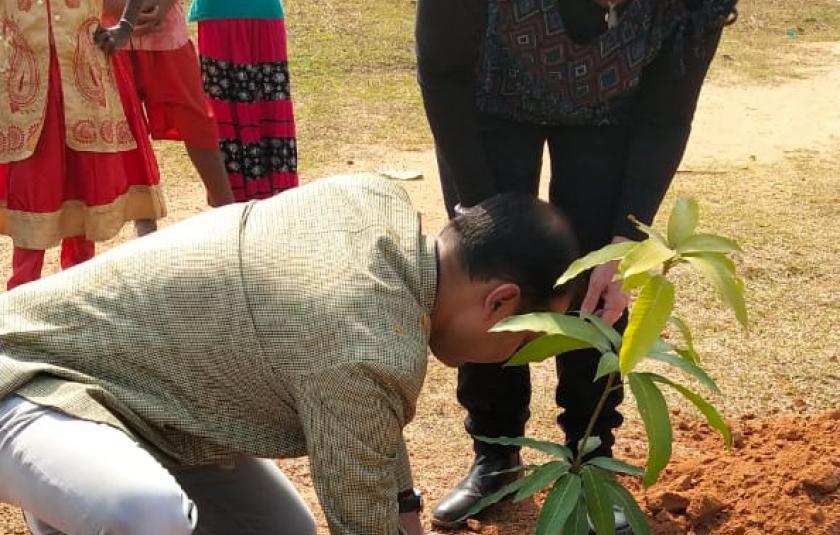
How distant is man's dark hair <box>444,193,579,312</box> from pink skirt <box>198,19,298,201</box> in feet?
9.24

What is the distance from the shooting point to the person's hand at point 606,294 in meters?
2.64

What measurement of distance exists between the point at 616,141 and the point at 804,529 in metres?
1.04

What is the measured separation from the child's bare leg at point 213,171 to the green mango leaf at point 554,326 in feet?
9.32

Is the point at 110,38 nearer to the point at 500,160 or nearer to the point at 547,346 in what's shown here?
the point at 500,160

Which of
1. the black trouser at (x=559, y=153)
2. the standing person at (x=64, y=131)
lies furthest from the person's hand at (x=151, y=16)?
the black trouser at (x=559, y=153)

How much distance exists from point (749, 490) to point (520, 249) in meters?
1.29

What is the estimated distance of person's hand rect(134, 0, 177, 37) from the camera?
14.2 ft

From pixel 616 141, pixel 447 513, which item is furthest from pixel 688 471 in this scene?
pixel 616 141

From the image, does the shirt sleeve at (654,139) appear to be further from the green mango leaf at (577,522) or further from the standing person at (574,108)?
the green mango leaf at (577,522)

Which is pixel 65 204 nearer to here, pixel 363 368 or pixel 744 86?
pixel 363 368

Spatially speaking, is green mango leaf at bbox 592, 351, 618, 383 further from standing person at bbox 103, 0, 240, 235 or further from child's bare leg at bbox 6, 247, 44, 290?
standing person at bbox 103, 0, 240, 235

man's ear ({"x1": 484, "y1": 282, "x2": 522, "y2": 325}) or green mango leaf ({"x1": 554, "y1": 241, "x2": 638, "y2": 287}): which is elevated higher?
green mango leaf ({"x1": 554, "y1": 241, "x2": 638, "y2": 287})

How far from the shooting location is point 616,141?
286 centimetres

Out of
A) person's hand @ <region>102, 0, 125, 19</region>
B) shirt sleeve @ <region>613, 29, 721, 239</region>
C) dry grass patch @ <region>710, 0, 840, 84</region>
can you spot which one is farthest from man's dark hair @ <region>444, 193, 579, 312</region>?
dry grass patch @ <region>710, 0, 840, 84</region>
